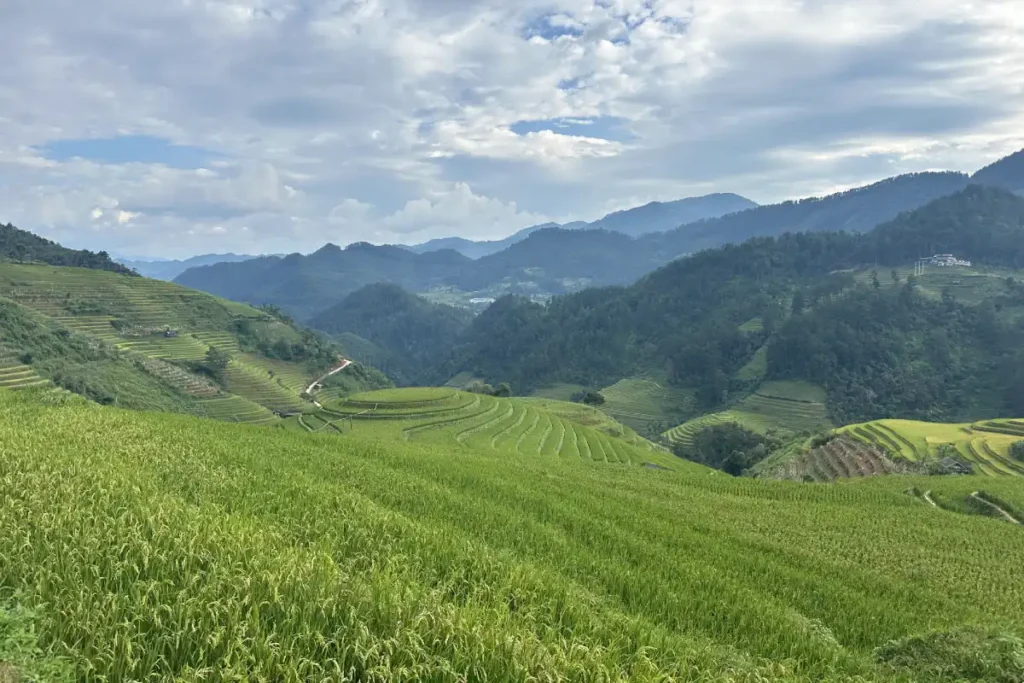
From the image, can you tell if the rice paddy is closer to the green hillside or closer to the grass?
the grass

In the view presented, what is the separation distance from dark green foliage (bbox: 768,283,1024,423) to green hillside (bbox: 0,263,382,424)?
442ft

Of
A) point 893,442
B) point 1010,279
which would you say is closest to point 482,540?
point 893,442

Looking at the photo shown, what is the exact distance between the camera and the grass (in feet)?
17.7

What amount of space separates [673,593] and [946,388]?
187334 millimetres

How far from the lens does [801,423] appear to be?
482 ft

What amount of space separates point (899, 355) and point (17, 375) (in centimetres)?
19991

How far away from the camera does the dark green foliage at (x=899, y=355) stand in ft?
503

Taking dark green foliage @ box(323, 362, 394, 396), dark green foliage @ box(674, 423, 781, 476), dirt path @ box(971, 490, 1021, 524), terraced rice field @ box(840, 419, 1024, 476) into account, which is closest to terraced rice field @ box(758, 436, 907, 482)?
terraced rice field @ box(840, 419, 1024, 476)

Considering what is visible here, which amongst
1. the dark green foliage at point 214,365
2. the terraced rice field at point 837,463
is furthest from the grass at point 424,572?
the dark green foliage at point 214,365

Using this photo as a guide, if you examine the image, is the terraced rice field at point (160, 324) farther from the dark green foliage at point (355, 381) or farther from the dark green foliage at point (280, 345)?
the dark green foliage at point (355, 381)

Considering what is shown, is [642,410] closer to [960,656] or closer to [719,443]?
[719,443]

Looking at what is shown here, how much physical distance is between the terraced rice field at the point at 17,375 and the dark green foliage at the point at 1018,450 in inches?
4083

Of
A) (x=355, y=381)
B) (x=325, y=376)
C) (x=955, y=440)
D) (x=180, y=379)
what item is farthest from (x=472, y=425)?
(x=355, y=381)

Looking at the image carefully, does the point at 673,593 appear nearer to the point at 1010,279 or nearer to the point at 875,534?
the point at 875,534
